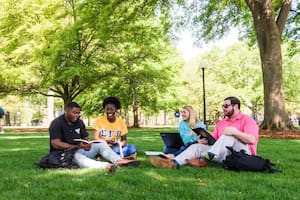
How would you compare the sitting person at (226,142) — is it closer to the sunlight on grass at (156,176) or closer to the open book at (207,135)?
the open book at (207,135)

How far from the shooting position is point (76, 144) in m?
6.14

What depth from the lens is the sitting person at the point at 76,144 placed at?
19.2ft

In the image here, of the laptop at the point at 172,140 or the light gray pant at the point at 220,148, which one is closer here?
the light gray pant at the point at 220,148

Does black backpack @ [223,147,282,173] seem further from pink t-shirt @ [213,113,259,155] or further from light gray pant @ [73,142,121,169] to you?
light gray pant @ [73,142,121,169]

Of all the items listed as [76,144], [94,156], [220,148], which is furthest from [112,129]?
[220,148]

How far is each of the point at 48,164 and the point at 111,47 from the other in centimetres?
1911

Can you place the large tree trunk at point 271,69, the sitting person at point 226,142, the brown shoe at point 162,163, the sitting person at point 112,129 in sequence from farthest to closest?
the large tree trunk at point 271,69
the sitting person at point 112,129
the brown shoe at point 162,163
the sitting person at point 226,142

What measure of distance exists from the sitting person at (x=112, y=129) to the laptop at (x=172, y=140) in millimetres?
659

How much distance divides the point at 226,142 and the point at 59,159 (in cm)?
260

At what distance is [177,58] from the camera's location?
34.4 m

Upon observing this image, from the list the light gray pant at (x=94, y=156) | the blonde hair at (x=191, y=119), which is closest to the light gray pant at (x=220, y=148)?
the blonde hair at (x=191, y=119)

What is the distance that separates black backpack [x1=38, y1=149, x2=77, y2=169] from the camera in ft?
19.0

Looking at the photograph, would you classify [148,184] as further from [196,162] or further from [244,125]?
[244,125]

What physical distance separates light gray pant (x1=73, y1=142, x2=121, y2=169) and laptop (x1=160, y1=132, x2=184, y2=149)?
131 centimetres
